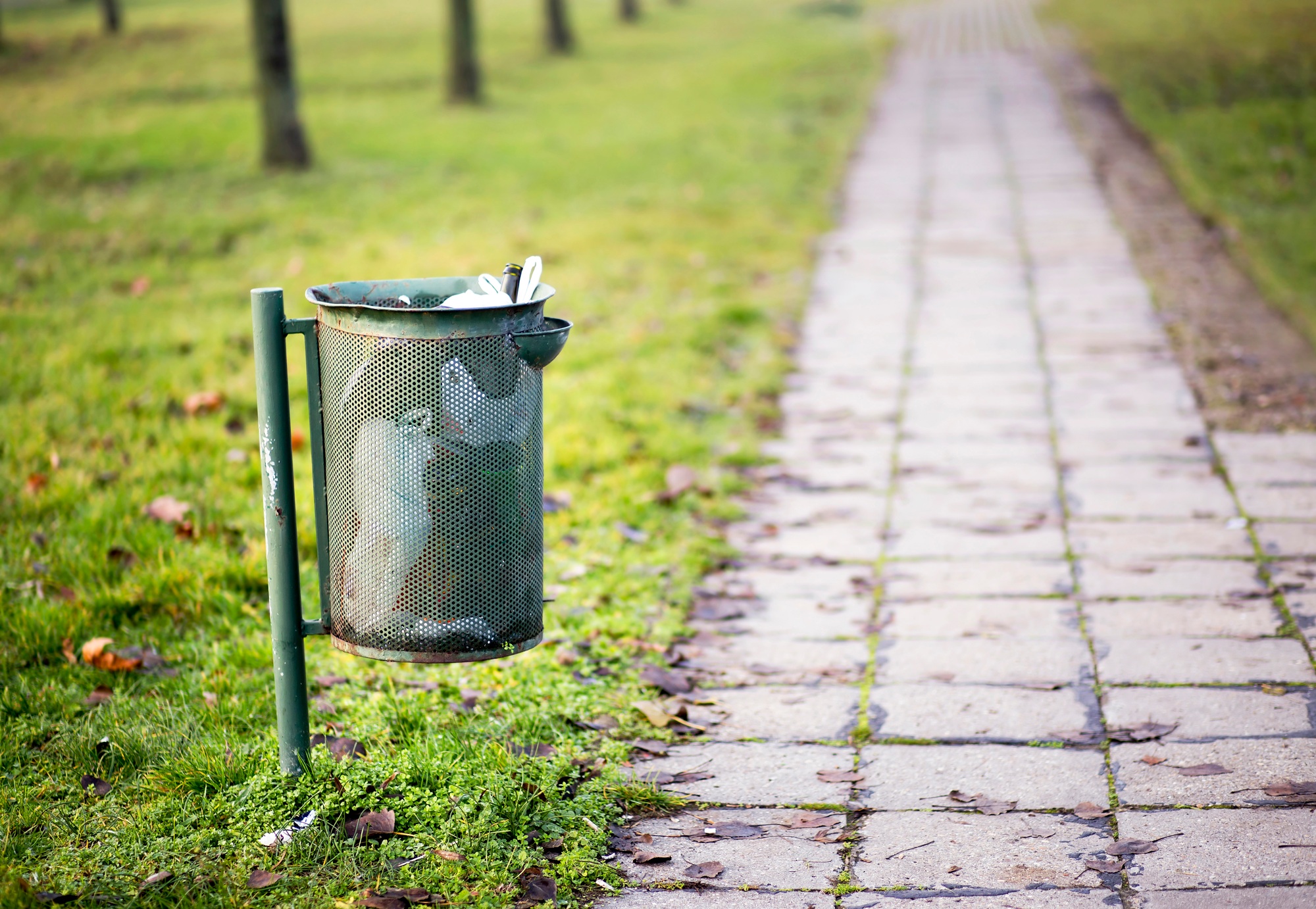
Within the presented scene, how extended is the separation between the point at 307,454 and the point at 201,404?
850mm

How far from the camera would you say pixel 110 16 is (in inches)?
1041

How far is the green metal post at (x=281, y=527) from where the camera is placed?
279 centimetres

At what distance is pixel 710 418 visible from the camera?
596cm

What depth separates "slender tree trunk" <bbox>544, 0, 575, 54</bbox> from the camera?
22.7 m

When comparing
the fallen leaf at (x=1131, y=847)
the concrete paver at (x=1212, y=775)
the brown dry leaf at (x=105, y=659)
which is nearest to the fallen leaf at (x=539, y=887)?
the fallen leaf at (x=1131, y=847)

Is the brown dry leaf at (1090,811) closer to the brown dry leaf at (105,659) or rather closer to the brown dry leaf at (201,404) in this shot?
the brown dry leaf at (105,659)

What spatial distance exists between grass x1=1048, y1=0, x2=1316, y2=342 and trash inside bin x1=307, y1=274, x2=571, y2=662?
585cm

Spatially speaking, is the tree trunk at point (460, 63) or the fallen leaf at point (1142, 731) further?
the tree trunk at point (460, 63)

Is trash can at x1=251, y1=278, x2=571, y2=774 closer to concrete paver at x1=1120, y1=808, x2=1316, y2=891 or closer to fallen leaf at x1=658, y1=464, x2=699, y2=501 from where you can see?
concrete paver at x1=1120, y1=808, x2=1316, y2=891

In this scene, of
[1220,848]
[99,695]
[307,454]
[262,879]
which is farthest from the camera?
[307,454]

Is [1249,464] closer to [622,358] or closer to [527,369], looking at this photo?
[622,358]

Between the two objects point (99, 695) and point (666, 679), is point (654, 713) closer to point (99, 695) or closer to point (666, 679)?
point (666, 679)

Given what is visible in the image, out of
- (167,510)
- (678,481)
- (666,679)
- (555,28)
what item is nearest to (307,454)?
(167,510)

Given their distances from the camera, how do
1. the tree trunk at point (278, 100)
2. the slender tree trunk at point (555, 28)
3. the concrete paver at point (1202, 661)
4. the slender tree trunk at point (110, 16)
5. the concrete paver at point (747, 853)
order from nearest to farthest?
the concrete paver at point (747, 853) < the concrete paver at point (1202, 661) < the tree trunk at point (278, 100) < the slender tree trunk at point (555, 28) < the slender tree trunk at point (110, 16)
